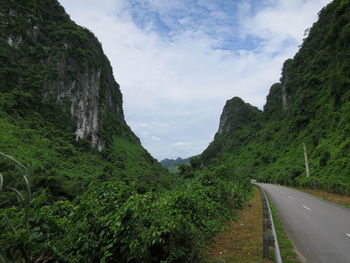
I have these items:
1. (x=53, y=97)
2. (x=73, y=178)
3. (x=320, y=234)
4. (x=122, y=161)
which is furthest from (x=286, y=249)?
(x=122, y=161)

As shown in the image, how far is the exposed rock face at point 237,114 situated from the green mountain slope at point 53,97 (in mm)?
57835

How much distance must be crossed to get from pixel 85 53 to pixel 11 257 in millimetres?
94480

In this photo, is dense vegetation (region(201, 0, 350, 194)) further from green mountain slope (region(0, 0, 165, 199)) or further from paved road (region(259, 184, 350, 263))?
green mountain slope (region(0, 0, 165, 199))

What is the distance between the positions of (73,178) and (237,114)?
4000 inches

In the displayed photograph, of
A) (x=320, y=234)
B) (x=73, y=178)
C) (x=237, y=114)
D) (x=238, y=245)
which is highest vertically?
(x=237, y=114)

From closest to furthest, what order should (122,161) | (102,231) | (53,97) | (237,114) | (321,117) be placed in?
(102,231) < (321,117) < (53,97) < (122,161) < (237,114)

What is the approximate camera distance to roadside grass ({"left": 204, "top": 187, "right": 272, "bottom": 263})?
5918 mm

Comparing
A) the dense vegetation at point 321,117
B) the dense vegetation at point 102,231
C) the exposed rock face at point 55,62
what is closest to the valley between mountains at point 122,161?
the dense vegetation at point 102,231

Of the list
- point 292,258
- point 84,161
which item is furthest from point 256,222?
point 84,161

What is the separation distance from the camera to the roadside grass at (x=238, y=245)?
5918 mm

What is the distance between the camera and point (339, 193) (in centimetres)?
1845

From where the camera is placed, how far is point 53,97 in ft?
237

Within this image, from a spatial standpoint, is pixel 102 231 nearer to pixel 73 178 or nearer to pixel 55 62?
pixel 73 178

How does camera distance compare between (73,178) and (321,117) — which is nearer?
(321,117)
